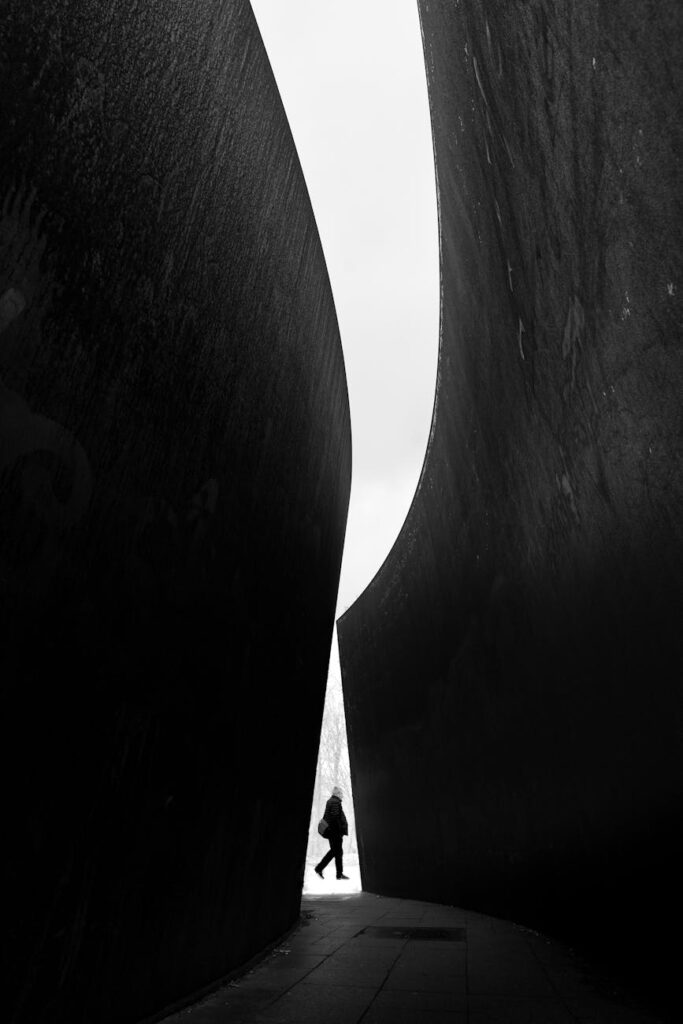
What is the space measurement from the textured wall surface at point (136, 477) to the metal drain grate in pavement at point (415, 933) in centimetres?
151

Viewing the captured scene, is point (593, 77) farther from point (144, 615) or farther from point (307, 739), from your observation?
point (307, 739)

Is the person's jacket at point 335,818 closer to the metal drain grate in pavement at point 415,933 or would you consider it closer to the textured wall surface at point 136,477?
the metal drain grate in pavement at point 415,933

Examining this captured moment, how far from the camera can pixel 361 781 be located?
13430 millimetres

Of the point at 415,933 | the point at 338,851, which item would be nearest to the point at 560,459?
the point at 415,933

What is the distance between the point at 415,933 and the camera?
6.68 m

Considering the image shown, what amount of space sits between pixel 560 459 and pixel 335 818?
799 cm

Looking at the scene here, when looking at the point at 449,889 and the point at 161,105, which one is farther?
the point at 449,889

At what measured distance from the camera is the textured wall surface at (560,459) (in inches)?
120

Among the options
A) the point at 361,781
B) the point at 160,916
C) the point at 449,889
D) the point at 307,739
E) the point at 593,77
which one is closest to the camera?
the point at 593,77

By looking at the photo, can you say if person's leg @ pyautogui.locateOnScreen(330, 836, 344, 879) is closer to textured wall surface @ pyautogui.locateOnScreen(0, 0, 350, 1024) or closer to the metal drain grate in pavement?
the metal drain grate in pavement

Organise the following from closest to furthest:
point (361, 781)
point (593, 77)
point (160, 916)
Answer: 1. point (593, 77)
2. point (160, 916)
3. point (361, 781)

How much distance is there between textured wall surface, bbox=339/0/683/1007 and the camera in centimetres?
304

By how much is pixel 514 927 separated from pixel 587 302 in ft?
18.7

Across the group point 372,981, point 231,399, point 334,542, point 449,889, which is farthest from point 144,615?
point 449,889
